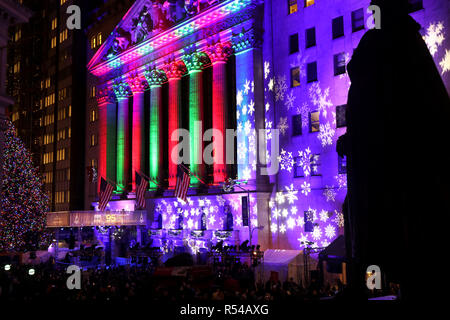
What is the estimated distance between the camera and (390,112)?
669cm

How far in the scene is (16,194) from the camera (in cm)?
4806

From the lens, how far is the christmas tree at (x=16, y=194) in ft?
153

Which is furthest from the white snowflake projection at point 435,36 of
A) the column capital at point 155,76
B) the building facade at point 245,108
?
the column capital at point 155,76

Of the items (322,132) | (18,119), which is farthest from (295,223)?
(18,119)

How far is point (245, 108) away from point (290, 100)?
4366 mm

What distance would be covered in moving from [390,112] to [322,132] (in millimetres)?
28690

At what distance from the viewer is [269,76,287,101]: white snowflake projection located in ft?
125

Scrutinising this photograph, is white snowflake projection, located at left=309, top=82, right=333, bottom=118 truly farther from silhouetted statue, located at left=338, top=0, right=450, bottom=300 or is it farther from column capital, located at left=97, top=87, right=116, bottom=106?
column capital, located at left=97, top=87, right=116, bottom=106

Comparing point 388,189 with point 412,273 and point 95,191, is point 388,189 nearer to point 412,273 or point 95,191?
point 412,273

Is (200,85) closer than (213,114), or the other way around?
(213,114)

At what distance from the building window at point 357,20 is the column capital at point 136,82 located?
87.5 feet

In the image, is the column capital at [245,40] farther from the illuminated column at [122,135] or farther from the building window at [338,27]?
the illuminated column at [122,135]
